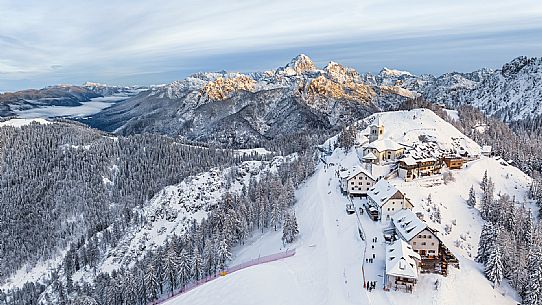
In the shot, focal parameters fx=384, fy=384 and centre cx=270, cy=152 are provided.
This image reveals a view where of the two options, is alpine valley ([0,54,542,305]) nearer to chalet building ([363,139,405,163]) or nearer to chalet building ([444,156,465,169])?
chalet building ([363,139,405,163])

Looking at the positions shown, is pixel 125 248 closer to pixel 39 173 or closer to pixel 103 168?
pixel 103 168

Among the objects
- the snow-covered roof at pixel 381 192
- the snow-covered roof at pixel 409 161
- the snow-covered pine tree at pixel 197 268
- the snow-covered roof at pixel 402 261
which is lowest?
the snow-covered pine tree at pixel 197 268

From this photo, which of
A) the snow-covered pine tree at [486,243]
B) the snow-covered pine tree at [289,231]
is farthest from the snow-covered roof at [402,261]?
the snow-covered pine tree at [289,231]

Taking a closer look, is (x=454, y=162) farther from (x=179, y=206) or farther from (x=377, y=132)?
(x=179, y=206)

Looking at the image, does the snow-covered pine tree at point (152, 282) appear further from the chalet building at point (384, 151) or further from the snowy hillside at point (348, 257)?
the chalet building at point (384, 151)

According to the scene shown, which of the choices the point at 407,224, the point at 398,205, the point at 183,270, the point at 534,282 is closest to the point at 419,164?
the point at 398,205
